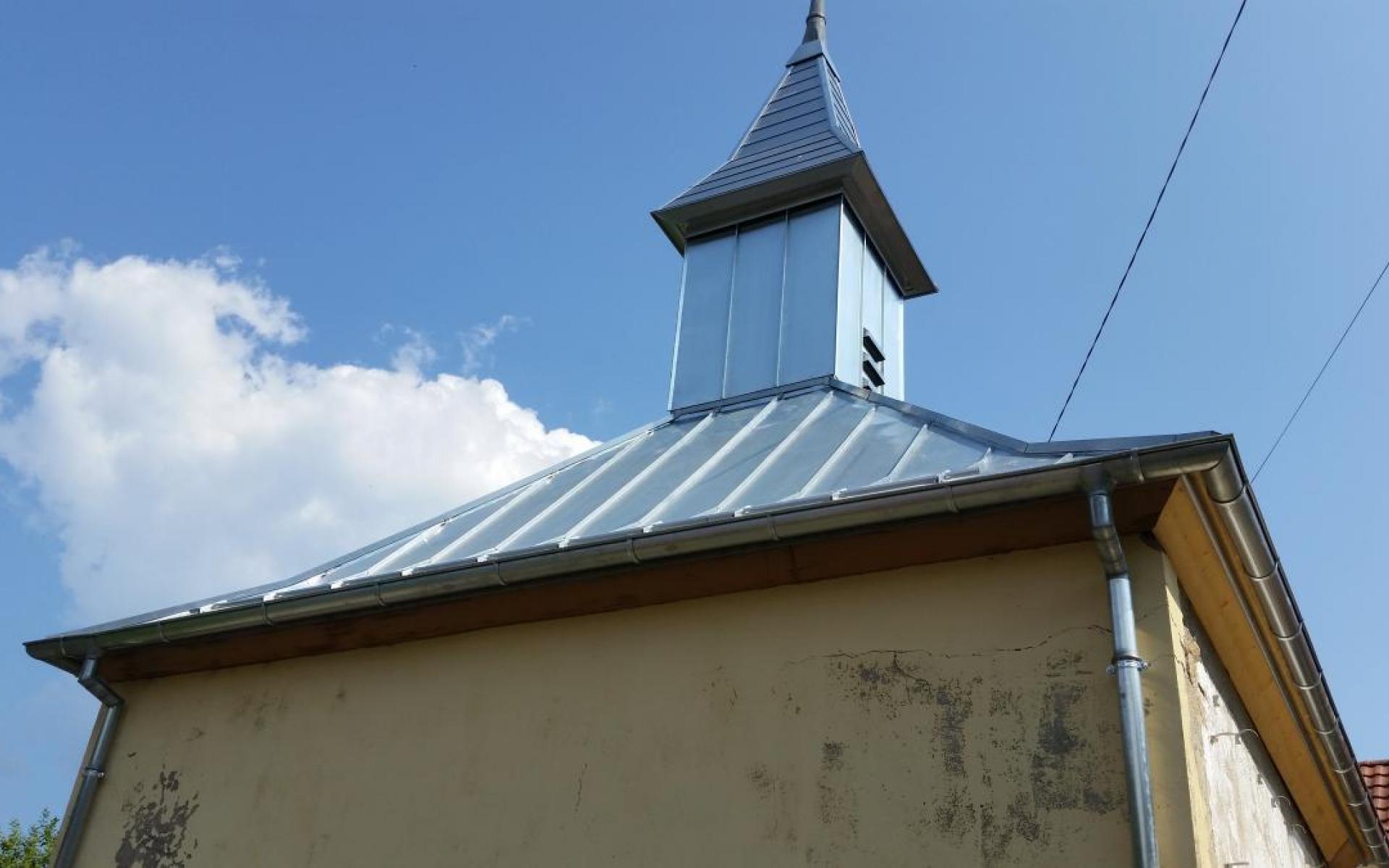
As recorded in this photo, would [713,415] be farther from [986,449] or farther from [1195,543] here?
[1195,543]

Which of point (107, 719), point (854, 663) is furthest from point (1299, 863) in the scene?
point (107, 719)

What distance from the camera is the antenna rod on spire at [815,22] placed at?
1226 centimetres

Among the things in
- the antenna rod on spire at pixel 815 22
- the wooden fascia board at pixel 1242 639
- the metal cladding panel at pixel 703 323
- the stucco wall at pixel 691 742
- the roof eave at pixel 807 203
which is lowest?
the stucco wall at pixel 691 742

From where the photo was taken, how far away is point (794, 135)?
10.6m

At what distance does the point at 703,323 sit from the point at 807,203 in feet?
4.34

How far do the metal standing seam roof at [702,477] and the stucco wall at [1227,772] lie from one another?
95 centimetres

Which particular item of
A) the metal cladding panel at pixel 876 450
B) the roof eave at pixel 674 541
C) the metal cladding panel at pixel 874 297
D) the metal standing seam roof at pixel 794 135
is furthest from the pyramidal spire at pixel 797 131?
the roof eave at pixel 674 541

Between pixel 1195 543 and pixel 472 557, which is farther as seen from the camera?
pixel 472 557

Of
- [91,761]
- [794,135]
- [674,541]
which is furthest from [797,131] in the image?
[91,761]

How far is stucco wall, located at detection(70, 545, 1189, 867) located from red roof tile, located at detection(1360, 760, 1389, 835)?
7.01 metres

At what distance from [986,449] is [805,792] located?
1753 mm

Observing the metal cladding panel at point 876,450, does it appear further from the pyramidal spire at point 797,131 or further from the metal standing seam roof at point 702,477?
the pyramidal spire at point 797,131

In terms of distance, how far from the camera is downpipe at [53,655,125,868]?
620cm

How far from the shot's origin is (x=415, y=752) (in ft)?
18.7
